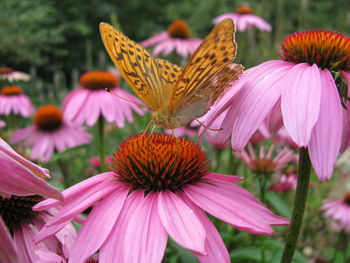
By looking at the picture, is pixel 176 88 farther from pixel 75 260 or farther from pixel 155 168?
pixel 75 260

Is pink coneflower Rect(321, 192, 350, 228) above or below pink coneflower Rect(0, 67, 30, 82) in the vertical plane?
below

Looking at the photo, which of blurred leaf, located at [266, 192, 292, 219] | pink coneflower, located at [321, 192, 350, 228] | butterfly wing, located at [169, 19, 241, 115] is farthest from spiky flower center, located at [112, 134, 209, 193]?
pink coneflower, located at [321, 192, 350, 228]

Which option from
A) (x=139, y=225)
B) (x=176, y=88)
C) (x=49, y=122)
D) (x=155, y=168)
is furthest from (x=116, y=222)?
(x=49, y=122)

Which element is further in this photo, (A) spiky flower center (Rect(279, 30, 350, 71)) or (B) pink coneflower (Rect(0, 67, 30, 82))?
(B) pink coneflower (Rect(0, 67, 30, 82))

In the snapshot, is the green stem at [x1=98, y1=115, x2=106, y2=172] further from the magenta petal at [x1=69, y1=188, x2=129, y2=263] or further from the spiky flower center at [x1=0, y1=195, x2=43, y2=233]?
the magenta petal at [x1=69, y1=188, x2=129, y2=263]

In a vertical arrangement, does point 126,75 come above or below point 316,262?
above

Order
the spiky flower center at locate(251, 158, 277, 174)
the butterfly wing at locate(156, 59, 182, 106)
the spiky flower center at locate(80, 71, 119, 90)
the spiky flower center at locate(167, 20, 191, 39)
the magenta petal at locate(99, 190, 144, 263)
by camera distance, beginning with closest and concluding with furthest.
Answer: the magenta petal at locate(99, 190, 144, 263)
the butterfly wing at locate(156, 59, 182, 106)
the spiky flower center at locate(251, 158, 277, 174)
the spiky flower center at locate(80, 71, 119, 90)
the spiky flower center at locate(167, 20, 191, 39)
